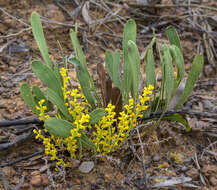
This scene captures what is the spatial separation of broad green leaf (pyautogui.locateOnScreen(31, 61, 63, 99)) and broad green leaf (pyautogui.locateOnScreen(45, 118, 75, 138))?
0.30m

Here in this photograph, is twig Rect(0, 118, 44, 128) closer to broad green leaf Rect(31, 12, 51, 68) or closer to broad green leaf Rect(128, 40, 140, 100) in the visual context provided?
broad green leaf Rect(31, 12, 51, 68)

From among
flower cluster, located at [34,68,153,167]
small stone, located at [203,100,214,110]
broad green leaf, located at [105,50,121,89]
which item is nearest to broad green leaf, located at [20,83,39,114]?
flower cluster, located at [34,68,153,167]

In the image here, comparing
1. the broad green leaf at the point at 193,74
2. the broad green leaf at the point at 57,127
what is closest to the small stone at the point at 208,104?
the broad green leaf at the point at 193,74

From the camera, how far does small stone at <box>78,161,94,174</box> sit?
1.24m

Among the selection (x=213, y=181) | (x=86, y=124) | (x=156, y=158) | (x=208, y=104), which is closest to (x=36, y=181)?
(x=86, y=124)

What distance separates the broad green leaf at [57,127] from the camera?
0.94 meters

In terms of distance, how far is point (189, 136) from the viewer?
1.61 m

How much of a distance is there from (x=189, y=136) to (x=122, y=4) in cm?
175

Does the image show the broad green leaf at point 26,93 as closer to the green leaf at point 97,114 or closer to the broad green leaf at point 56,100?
the broad green leaf at point 56,100

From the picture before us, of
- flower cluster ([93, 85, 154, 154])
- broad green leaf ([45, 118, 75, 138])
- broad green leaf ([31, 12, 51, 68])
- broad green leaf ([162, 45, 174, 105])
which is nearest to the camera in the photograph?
broad green leaf ([45, 118, 75, 138])

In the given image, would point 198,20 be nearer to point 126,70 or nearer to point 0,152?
point 126,70

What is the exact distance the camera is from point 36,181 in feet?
3.90

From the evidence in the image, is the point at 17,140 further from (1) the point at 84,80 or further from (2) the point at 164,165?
(2) the point at 164,165

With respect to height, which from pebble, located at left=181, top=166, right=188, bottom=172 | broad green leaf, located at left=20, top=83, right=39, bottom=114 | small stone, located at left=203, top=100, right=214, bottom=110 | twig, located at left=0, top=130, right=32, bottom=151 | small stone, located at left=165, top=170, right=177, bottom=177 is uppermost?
broad green leaf, located at left=20, top=83, right=39, bottom=114
